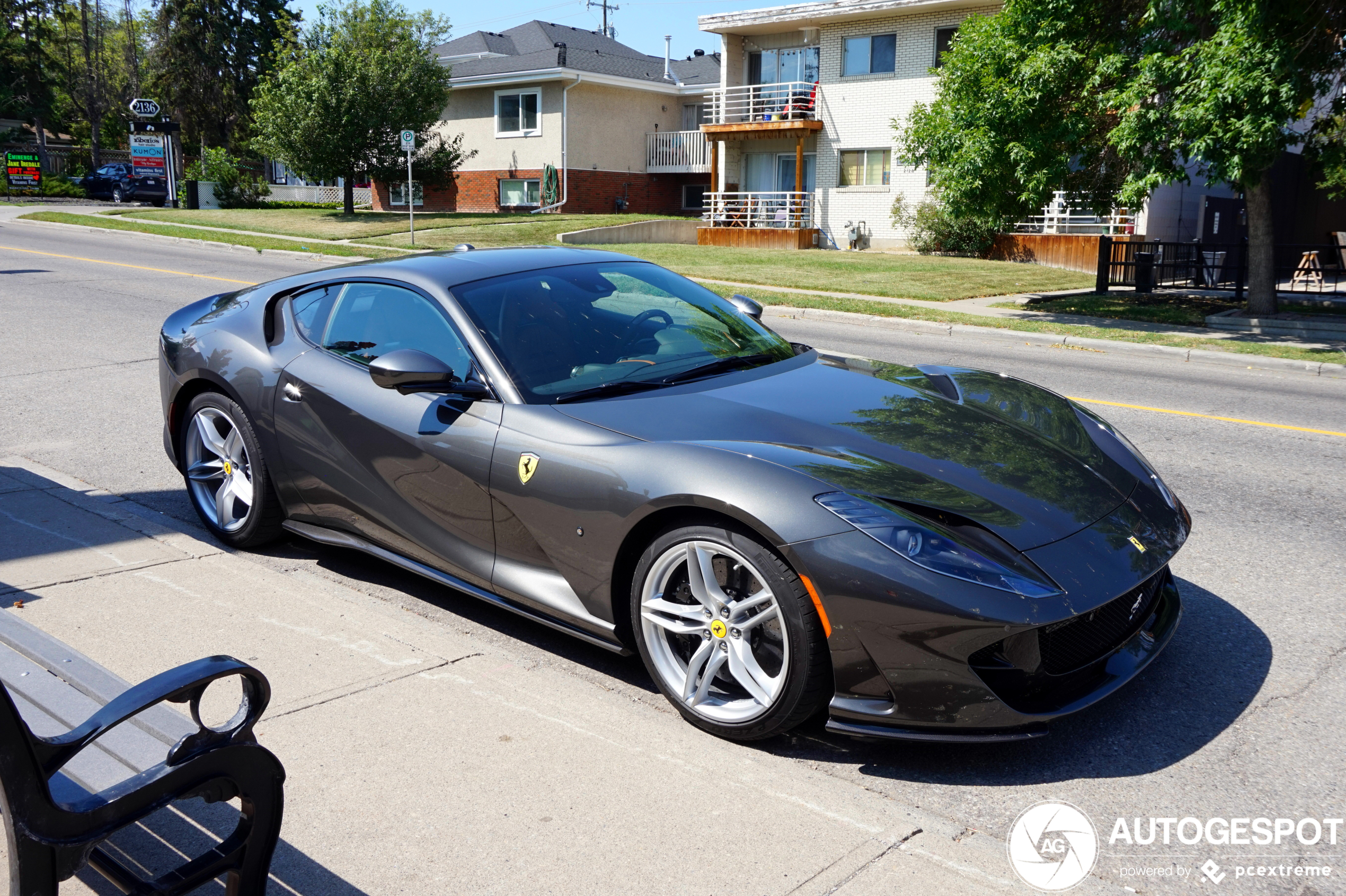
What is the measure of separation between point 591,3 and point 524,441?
86.5 m

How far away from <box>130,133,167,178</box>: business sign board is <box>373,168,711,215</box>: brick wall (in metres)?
8.62

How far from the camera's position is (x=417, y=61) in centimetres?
3338

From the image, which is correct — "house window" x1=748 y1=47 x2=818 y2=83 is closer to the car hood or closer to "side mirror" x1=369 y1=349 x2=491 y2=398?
the car hood

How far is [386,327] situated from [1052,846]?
3314 millimetres

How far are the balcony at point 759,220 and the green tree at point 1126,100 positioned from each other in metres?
13.1

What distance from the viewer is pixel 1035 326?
15.2 m

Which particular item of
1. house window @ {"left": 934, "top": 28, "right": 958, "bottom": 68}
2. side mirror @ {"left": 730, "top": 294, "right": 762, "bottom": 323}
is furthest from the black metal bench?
house window @ {"left": 934, "top": 28, "right": 958, "bottom": 68}


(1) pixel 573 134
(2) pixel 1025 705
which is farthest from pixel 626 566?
(1) pixel 573 134

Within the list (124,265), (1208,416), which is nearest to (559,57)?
(124,265)

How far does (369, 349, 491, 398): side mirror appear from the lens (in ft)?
13.4

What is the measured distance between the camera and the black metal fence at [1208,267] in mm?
20094

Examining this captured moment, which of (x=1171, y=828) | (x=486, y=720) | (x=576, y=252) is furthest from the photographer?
(x=576, y=252)

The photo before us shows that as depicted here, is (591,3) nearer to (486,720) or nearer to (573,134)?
(573,134)

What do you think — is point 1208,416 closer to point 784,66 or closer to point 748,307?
point 748,307
